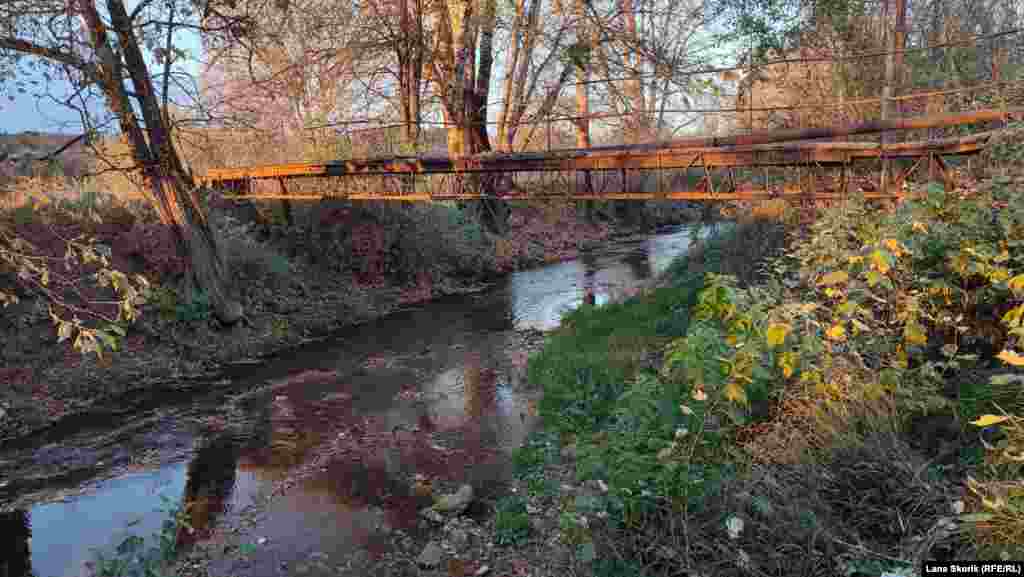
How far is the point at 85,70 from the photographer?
7.77m

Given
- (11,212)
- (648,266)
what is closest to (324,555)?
(11,212)

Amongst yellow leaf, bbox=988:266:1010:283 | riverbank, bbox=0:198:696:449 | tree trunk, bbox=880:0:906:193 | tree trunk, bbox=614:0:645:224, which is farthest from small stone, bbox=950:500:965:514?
tree trunk, bbox=880:0:906:193

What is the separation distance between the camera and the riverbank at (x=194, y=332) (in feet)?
34.6

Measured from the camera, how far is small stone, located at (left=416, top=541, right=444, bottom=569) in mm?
5570

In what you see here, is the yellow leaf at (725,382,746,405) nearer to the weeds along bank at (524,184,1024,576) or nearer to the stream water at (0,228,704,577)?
the weeds along bank at (524,184,1024,576)

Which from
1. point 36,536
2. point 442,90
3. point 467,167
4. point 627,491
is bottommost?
point 36,536

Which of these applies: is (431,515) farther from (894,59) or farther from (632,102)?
(632,102)

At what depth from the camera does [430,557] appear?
5.64m

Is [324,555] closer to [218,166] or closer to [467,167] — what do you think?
[467,167]

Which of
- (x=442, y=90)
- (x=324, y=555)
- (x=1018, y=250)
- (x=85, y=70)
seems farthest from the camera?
(x=442, y=90)

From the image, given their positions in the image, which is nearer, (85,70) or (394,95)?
(85,70)

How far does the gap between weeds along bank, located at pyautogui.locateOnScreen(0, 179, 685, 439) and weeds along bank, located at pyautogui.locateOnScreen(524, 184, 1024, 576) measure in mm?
5714

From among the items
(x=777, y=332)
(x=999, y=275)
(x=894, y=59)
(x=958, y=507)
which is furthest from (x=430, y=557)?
(x=894, y=59)

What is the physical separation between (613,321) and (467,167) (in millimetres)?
4911
